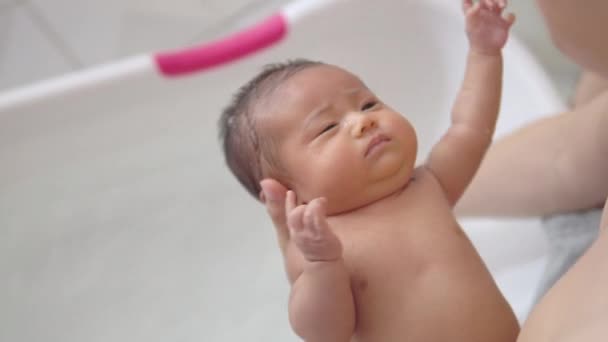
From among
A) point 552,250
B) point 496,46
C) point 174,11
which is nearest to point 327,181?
point 496,46

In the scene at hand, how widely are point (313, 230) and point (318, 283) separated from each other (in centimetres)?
6

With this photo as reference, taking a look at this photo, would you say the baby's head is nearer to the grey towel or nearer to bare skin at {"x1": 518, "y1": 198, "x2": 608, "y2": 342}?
bare skin at {"x1": 518, "y1": 198, "x2": 608, "y2": 342}

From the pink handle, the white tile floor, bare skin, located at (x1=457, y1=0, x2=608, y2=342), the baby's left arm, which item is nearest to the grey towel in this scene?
bare skin, located at (x1=457, y1=0, x2=608, y2=342)

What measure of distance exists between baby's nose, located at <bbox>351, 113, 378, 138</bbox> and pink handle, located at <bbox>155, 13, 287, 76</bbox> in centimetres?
53

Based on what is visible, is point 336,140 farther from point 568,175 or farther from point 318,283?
point 568,175

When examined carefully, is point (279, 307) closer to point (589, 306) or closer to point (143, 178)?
point (143, 178)

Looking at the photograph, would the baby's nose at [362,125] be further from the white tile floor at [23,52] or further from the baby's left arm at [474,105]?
the white tile floor at [23,52]

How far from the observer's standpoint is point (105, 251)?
1.12 m

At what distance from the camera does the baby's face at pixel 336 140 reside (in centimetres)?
62

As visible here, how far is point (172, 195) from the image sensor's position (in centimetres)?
116

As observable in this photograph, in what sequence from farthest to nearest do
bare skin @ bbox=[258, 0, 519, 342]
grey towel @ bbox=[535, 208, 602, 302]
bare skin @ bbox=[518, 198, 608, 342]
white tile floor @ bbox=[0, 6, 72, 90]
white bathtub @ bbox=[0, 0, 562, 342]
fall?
white tile floor @ bbox=[0, 6, 72, 90] < white bathtub @ bbox=[0, 0, 562, 342] < grey towel @ bbox=[535, 208, 602, 302] < bare skin @ bbox=[258, 0, 519, 342] < bare skin @ bbox=[518, 198, 608, 342]

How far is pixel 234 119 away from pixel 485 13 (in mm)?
225

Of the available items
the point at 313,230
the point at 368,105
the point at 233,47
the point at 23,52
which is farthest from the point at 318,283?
the point at 23,52

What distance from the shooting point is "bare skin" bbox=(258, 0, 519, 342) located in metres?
0.59
